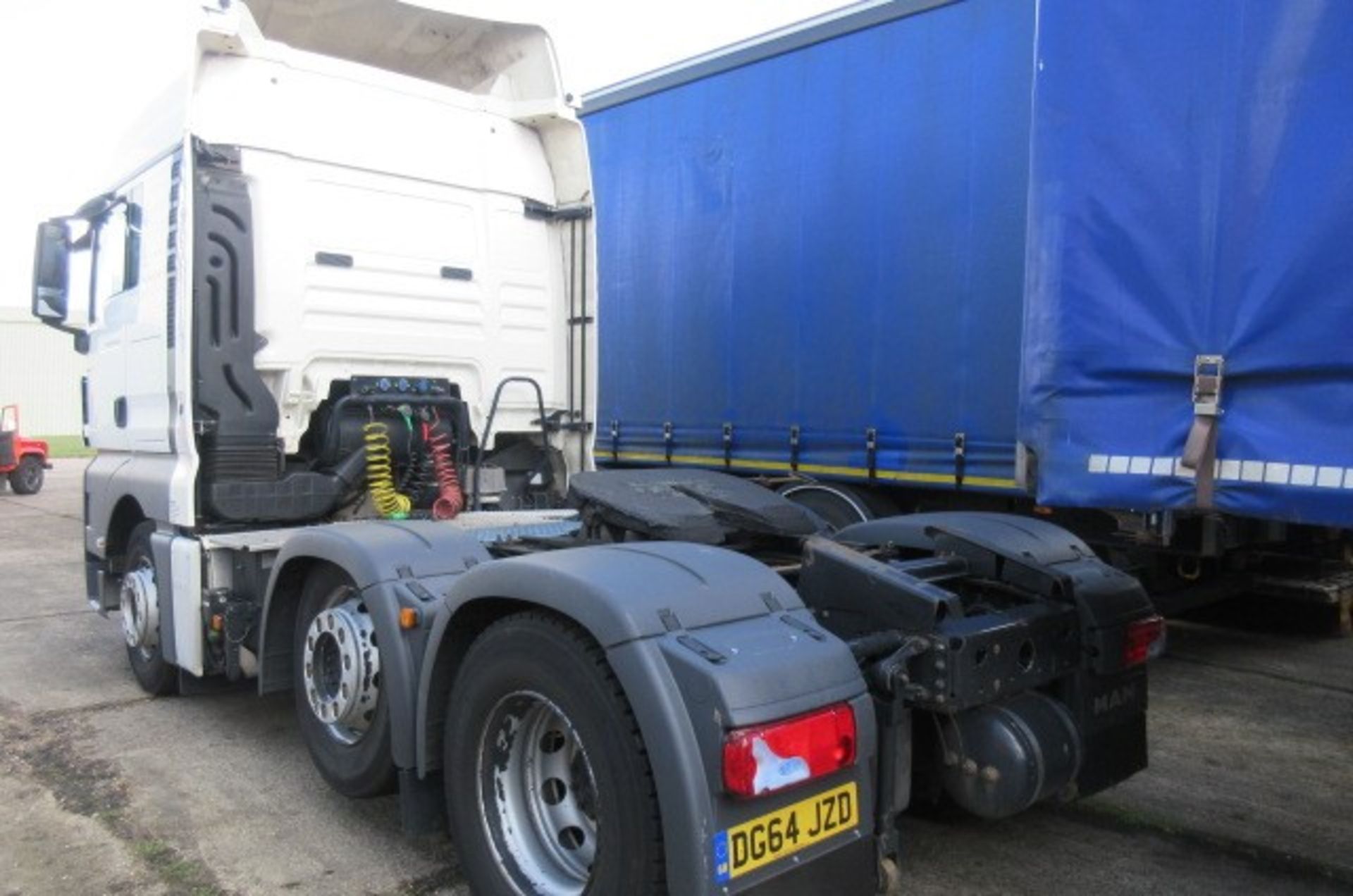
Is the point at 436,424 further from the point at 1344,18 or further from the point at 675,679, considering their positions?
the point at 1344,18

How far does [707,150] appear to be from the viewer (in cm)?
722

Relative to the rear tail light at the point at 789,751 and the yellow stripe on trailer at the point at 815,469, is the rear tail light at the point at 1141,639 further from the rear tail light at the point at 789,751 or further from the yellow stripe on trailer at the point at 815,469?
the yellow stripe on trailer at the point at 815,469

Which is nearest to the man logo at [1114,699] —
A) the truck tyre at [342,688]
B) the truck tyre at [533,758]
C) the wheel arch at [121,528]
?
the truck tyre at [533,758]

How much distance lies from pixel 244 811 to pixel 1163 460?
3.47 meters

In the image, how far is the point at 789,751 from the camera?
2.28m

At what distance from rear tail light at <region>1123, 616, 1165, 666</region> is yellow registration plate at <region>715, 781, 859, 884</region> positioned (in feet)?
4.09

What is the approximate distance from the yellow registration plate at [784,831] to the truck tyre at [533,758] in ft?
1.10

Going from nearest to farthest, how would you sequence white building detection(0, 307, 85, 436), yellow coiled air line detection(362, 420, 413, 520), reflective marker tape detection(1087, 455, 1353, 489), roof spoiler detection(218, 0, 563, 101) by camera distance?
1. reflective marker tape detection(1087, 455, 1353, 489)
2. yellow coiled air line detection(362, 420, 413, 520)
3. roof spoiler detection(218, 0, 563, 101)
4. white building detection(0, 307, 85, 436)

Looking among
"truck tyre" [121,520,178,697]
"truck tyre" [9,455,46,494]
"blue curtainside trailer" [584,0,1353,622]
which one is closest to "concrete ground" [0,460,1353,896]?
"truck tyre" [121,520,178,697]

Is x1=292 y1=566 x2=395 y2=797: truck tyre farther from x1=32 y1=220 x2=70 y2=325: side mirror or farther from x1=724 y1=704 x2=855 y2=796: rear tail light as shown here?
x1=32 y1=220 x2=70 y2=325: side mirror

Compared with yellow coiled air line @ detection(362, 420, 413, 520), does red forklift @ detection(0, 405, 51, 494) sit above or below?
below

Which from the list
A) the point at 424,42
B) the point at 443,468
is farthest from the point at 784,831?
the point at 424,42

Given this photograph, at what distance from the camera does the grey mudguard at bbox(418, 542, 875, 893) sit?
2203 millimetres

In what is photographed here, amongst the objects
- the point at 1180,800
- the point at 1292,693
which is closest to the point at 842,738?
the point at 1180,800
